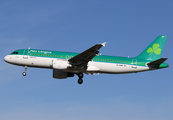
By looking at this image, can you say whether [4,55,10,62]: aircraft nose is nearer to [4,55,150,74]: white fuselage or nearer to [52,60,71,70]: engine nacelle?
[4,55,150,74]: white fuselage

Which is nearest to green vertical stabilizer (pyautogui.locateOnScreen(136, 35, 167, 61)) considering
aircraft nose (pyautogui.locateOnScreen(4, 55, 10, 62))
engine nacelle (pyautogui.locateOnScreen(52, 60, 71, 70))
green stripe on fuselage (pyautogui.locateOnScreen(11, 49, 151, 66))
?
green stripe on fuselage (pyautogui.locateOnScreen(11, 49, 151, 66))

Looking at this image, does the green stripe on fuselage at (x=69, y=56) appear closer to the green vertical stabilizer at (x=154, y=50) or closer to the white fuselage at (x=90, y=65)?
the white fuselage at (x=90, y=65)

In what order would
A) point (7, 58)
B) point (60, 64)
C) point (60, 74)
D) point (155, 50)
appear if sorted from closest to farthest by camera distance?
point (60, 64) → point (7, 58) → point (60, 74) → point (155, 50)

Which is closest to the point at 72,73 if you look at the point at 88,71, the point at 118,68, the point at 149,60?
the point at 88,71

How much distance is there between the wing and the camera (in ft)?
133

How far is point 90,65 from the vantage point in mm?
43375

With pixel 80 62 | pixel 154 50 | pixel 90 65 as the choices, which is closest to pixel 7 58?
pixel 80 62

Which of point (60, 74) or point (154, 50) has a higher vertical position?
point (154, 50)

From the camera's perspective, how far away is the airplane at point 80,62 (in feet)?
137

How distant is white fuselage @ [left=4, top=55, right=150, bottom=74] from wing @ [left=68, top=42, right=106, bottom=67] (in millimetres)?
1103

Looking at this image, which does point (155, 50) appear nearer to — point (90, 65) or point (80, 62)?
point (90, 65)

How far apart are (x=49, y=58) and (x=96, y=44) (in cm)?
760

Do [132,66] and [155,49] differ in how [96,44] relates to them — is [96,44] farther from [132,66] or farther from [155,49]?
[155,49]

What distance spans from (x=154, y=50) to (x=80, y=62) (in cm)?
1308
